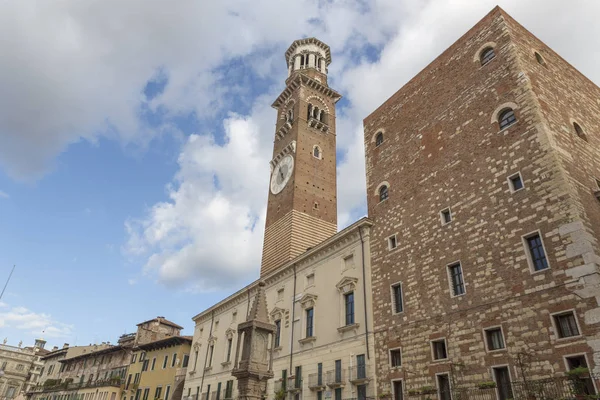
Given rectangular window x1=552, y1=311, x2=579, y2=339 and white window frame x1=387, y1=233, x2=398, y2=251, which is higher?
white window frame x1=387, y1=233, x2=398, y2=251

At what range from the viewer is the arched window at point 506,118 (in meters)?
18.0

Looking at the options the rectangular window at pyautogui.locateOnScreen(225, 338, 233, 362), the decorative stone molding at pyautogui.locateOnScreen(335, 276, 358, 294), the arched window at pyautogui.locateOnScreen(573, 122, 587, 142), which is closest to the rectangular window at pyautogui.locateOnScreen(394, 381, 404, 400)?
the decorative stone molding at pyautogui.locateOnScreen(335, 276, 358, 294)

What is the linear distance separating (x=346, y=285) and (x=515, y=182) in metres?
10.3

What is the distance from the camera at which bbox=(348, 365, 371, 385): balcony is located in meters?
19.9

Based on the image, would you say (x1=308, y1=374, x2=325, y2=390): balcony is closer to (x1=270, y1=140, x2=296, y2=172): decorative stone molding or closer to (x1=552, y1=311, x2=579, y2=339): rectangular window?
(x1=552, y1=311, x2=579, y2=339): rectangular window

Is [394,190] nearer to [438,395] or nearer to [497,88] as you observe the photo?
[497,88]

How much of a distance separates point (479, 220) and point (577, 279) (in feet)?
15.2

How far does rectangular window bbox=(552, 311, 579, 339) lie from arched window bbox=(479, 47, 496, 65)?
12.2 m

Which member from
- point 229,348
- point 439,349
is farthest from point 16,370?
point 439,349

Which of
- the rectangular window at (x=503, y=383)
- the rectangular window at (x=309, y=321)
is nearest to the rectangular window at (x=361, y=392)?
the rectangular window at (x=309, y=321)

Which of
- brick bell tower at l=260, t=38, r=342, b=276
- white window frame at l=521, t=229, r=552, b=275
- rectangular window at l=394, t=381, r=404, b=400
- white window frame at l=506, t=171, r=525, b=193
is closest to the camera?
white window frame at l=521, t=229, r=552, b=275

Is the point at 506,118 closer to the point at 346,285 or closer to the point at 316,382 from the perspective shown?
the point at 346,285

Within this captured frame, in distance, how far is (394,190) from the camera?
23.3 meters

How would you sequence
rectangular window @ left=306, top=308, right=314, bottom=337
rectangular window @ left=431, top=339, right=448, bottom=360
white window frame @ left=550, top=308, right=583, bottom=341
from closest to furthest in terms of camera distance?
white window frame @ left=550, top=308, right=583, bottom=341 → rectangular window @ left=431, top=339, right=448, bottom=360 → rectangular window @ left=306, top=308, right=314, bottom=337
